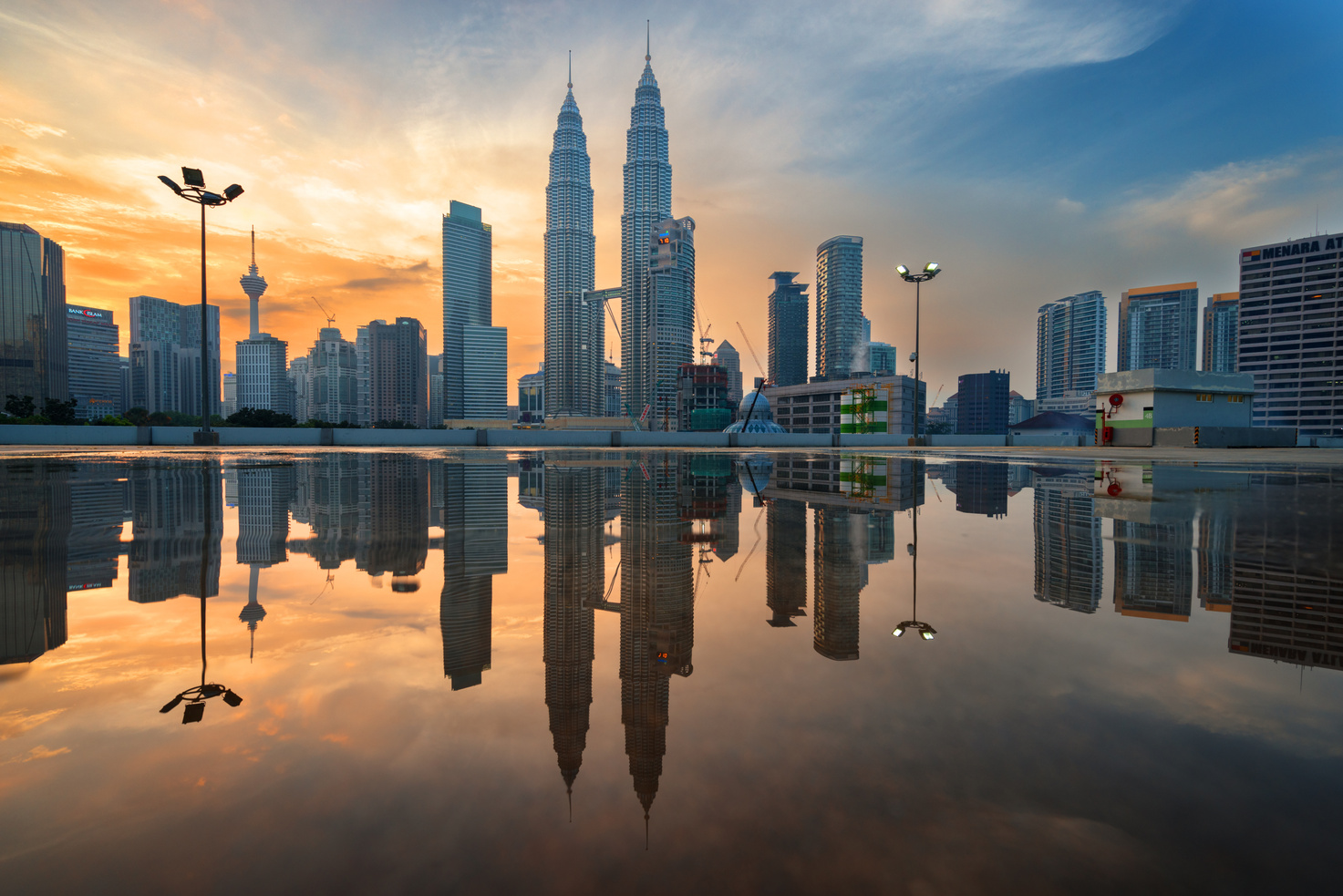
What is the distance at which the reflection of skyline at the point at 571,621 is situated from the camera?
92.4 inches

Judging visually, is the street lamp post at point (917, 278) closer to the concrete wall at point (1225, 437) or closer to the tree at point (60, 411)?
the concrete wall at point (1225, 437)

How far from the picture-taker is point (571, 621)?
3664 mm

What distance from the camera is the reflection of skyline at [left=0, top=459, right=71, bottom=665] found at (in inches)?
128

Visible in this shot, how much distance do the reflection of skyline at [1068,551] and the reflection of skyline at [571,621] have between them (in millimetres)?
3135

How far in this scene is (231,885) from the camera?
148cm

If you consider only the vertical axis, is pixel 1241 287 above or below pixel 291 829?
above

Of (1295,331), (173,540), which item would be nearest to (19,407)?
(173,540)

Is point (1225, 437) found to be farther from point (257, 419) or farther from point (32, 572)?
point (257, 419)

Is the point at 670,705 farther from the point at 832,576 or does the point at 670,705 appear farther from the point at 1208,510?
the point at 1208,510

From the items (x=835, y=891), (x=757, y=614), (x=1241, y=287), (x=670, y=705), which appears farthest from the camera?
(x=1241, y=287)

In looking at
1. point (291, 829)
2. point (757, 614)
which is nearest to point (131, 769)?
point (291, 829)

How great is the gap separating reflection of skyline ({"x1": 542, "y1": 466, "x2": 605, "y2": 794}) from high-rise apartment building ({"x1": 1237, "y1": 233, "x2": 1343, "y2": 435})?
187m

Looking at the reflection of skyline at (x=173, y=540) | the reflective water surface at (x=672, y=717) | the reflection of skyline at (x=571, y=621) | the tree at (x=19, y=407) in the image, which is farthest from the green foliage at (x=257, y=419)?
the reflection of skyline at (x=571, y=621)

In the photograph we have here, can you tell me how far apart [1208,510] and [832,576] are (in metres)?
6.85
